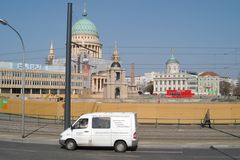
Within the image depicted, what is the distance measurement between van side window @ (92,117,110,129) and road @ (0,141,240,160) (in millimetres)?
1413

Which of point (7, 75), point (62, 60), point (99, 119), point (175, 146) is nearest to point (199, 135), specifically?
point (175, 146)

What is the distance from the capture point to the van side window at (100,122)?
795 inches

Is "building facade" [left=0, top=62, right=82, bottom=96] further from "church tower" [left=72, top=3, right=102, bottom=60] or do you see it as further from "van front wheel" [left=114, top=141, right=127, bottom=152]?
"van front wheel" [left=114, top=141, right=127, bottom=152]

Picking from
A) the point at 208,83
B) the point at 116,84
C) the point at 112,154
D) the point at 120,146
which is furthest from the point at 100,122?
the point at 208,83

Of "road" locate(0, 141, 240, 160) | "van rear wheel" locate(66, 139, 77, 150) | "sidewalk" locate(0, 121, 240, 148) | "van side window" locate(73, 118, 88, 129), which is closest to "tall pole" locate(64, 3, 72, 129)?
"sidewalk" locate(0, 121, 240, 148)

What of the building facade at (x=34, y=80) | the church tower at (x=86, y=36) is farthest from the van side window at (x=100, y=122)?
the church tower at (x=86, y=36)

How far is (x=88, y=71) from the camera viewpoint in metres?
143

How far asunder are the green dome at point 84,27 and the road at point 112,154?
15304cm

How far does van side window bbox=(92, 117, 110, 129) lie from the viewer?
2019 centimetres

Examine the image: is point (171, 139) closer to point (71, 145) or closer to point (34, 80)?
point (71, 145)

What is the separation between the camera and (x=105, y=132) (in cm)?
1997

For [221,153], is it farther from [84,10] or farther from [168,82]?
[84,10]

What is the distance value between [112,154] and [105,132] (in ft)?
5.66

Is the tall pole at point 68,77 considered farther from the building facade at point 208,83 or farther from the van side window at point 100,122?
the building facade at point 208,83
